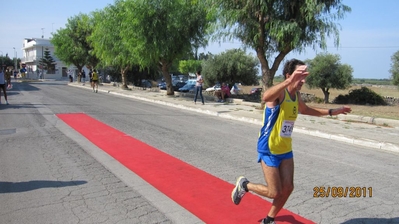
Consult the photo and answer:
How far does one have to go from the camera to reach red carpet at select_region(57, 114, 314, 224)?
437cm

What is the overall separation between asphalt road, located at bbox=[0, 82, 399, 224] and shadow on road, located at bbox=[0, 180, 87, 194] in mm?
14

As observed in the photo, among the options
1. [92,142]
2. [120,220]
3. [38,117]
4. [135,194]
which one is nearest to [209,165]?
[135,194]

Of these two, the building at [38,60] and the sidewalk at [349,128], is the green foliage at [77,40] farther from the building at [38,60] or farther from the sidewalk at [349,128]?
the building at [38,60]

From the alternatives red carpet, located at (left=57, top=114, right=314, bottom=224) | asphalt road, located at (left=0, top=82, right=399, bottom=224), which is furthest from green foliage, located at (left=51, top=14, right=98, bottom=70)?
red carpet, located at (left=57, top=114, right=314, bottom=224)

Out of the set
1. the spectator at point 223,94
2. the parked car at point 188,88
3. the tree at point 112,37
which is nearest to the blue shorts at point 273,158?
the spectator at point 223,94

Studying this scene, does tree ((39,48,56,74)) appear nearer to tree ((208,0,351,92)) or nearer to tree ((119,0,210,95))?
tree ((119,0,210,95))

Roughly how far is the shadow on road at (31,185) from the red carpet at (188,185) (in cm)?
121

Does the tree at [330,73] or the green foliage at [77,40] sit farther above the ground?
the green foliage at [77,40]

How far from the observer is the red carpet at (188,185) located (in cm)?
437

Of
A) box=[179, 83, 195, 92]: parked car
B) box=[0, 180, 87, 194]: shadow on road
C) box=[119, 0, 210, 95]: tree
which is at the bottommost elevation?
box=[0, 180, 87, 194]: shadow on road
